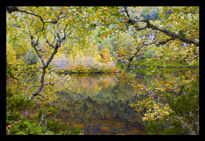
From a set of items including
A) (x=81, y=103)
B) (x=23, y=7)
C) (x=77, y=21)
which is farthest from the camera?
(x=81, y=103)

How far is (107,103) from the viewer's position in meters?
6.24

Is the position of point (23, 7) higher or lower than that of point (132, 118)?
higher

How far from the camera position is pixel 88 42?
403 cm

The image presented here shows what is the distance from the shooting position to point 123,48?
12.8 feet

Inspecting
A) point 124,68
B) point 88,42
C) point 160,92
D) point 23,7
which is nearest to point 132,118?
point 160,92

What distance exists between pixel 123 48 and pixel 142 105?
1784mm

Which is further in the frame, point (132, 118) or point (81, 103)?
point (81, 103)

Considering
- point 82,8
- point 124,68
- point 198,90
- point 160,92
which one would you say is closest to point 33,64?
point 82,8

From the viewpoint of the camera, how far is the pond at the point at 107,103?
154 inches

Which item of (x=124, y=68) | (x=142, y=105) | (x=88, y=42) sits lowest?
(x=142, y=105)

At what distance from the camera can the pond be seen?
12.8 feet
